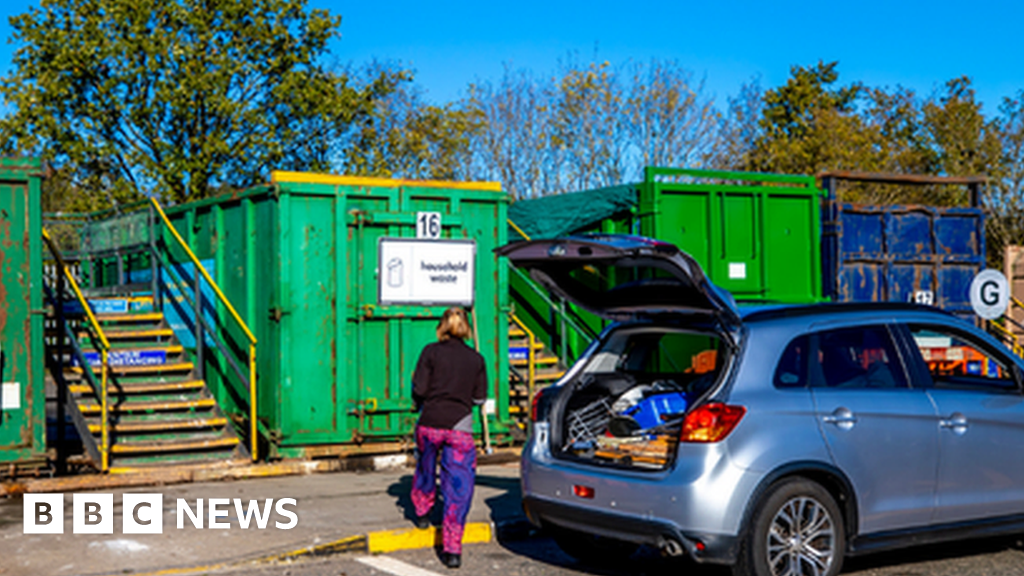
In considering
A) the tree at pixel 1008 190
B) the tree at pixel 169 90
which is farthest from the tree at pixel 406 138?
the tree at pixel 1008 190

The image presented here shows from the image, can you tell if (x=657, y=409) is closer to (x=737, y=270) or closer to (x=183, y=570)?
(x=183, y=570)

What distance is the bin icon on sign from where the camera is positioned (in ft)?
→ 37.6

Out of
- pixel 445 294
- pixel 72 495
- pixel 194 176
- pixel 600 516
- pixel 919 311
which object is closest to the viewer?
pixel 600 516

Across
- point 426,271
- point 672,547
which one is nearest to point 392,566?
point 672,547

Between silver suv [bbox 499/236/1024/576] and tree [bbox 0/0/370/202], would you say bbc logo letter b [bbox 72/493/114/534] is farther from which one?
tree [bbox 0/0/370/202]

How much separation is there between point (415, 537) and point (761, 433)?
2.85m

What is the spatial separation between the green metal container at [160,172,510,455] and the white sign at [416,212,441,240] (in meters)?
0.07

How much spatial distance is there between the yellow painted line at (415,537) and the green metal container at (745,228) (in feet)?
18.4

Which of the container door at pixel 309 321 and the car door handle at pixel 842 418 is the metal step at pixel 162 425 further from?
the car door handle at pixel 842 418

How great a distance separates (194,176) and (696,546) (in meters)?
21.5

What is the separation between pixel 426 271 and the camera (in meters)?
11.6

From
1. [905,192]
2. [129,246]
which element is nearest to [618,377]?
[129,246]

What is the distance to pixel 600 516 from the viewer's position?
19.9 ft

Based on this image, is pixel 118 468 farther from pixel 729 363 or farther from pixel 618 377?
pixel 729 363
